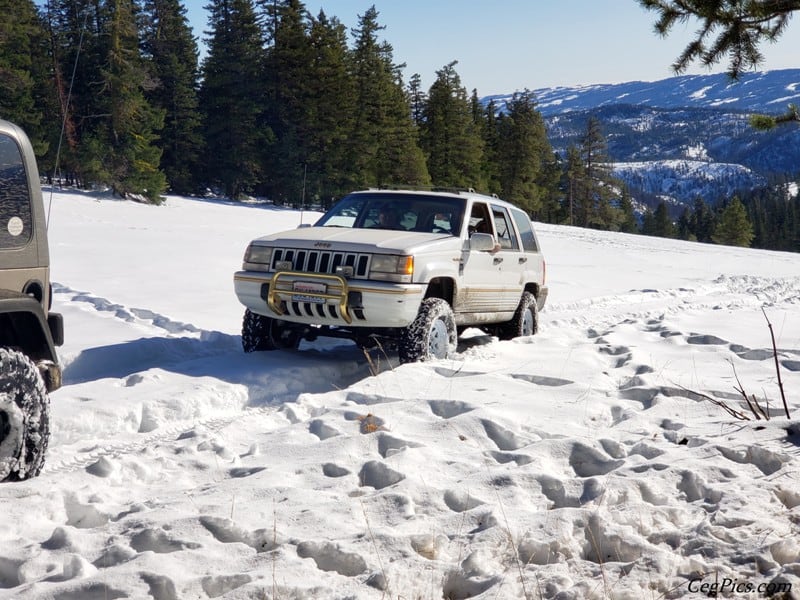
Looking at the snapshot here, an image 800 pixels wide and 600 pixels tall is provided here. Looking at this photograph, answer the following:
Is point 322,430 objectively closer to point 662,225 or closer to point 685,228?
point 662,225

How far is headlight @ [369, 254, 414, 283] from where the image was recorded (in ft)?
22.6

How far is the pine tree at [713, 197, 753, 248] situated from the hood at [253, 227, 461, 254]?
9344 centimetres

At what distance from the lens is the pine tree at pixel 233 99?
43406 millimetres

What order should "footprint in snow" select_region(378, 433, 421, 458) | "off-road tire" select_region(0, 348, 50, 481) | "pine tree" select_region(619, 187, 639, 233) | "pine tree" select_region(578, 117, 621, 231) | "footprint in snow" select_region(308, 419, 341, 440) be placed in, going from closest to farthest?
"off-road tire" select_region(0, 348, 50, 481) → "footprint in snow" select_region(378, 433, 421, 458) → "footprint in snow" select_region(308, 419, 341, 440) → "pine tree" select_region(578, 117, 621, 231) → "pine tree" select_region(619, 187, 639, 233)

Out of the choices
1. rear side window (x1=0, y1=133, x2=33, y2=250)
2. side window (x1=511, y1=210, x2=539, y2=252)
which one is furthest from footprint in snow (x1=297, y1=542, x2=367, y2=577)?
side window (x1=511, y1=210, x2=539, y2=252)

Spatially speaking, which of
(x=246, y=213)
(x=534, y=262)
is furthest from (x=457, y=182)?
(x=534, y=262)

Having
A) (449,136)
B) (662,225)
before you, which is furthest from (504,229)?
(662,225)

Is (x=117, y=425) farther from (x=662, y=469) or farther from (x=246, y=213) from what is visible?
(x=246, y=213)

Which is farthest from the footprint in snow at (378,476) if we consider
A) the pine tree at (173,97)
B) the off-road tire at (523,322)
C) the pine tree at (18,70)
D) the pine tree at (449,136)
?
the pine tree at (449,136)

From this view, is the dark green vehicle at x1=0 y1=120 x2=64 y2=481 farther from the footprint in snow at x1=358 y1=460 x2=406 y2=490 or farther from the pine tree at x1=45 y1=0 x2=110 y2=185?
the pine tree at x1=45 y1=0 x2=110 y2=185

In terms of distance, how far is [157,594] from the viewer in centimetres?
298

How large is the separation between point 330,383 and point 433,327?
1165mm

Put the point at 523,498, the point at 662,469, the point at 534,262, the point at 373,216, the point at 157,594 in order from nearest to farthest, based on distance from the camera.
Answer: the point at 157,594, the point at 523,498, the point at 662,469, the point at 373,216, the point at 534,262

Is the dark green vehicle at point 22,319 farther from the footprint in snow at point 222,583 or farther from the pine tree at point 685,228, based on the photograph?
the pine tree at point 685,228
